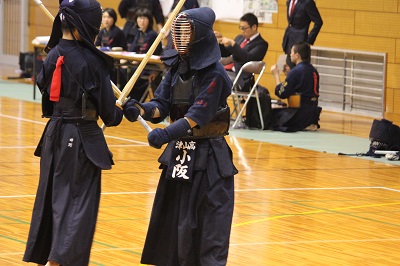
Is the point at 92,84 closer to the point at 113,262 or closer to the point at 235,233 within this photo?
the point at 113,262

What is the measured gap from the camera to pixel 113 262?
22.5ft

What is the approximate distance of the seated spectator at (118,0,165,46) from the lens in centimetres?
1808

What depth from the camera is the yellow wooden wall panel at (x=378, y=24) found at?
53.2 ft

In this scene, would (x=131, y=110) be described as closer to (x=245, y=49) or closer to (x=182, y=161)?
(x=182, y=161)

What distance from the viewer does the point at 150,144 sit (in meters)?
5.76

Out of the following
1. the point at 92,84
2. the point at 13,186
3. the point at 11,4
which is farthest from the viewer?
the point at 11,4

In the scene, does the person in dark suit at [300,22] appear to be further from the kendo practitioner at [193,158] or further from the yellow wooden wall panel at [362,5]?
the kendo practitioner at [193,158]

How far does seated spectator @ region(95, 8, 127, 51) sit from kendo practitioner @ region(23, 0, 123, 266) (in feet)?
36.4

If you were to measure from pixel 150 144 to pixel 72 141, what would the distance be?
1.60 ft

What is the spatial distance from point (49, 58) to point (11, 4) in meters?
20.1

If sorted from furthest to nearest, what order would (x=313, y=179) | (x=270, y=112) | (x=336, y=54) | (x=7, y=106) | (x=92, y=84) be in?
(x=336, y=54)
(x=7, y=106)
(x=270, y=112)
(x=313, y=179)
(x=92, y=84)

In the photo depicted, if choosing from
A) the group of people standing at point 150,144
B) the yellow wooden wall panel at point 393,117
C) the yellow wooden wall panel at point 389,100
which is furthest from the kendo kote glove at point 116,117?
the yellow wooden wall panel at point 389,100

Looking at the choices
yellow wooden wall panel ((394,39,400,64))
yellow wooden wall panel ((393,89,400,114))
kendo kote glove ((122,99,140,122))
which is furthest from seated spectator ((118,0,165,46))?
kendo kote glove ((122,99,140,122))

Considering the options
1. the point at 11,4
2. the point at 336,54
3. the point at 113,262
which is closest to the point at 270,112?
the point at 336,54
